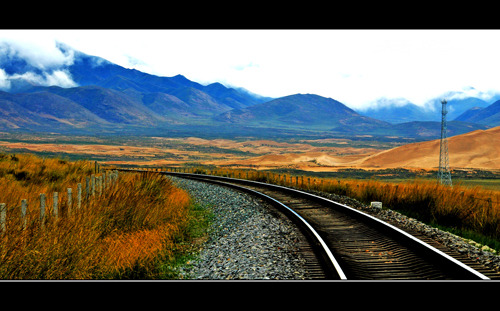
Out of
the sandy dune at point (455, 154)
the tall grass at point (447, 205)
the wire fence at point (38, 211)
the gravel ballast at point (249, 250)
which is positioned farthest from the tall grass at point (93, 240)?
the sandy dune at point (455, 154)

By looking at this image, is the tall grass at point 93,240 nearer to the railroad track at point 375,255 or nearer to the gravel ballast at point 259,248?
the gravel ballast at point 259,248

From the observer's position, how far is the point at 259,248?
8.81 m

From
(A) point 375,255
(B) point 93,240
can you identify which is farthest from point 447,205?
(B) point 93,240

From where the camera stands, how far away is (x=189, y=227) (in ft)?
38.3

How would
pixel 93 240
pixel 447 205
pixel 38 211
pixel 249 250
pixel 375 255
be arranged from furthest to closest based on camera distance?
pixel 447 205 < pixel 249 250 < pixel 38 211 < pixel 375 255 < pixel 93 240

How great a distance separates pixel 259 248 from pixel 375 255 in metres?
2.64

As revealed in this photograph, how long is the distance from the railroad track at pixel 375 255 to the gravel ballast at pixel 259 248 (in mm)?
352

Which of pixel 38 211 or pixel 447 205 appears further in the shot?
pixel 447 205

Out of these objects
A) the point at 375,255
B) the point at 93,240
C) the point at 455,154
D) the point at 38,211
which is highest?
the point at 455,154

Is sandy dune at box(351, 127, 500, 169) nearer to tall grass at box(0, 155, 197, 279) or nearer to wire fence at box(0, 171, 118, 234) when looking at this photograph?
tall grass at box(0, 155, 197, 279)

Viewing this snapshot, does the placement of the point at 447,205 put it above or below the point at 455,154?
below

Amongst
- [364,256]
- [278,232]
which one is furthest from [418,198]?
[364,256]

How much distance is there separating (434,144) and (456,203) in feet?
443

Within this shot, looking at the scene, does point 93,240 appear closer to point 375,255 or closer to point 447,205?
point 375,255
